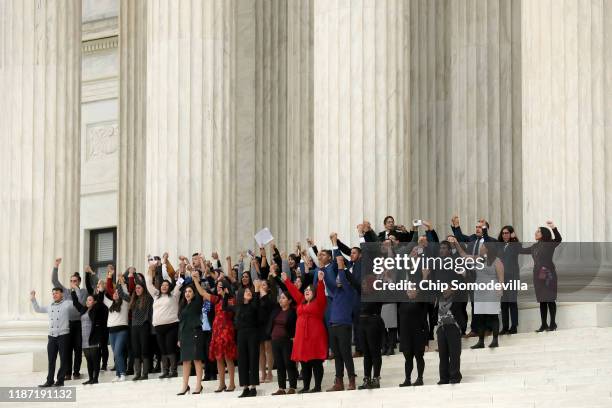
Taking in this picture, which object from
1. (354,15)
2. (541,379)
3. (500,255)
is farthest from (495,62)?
(541,379)

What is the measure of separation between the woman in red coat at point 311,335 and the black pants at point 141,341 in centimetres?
556

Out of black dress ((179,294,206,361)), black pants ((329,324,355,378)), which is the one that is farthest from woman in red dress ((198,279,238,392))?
black pants ((329,324,355,378))

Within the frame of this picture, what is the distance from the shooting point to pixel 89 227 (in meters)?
65.0

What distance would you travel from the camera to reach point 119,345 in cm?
4456

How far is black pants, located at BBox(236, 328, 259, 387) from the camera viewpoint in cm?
3978

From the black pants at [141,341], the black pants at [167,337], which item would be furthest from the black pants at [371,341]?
the black pants at [141,341]

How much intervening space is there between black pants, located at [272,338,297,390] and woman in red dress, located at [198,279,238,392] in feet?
4.66

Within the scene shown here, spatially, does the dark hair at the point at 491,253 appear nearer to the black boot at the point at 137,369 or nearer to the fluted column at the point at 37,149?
the black boot at the point at 137,369

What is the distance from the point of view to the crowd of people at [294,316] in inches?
1511

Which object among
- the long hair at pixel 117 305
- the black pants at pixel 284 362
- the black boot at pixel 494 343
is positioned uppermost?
the long hair at pixel 117 305

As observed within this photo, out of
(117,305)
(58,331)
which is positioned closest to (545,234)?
(117,305)

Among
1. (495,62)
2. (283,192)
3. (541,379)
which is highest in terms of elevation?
(495,62)

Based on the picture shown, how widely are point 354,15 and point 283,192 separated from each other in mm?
11815

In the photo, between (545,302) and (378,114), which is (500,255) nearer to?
(545,302)
